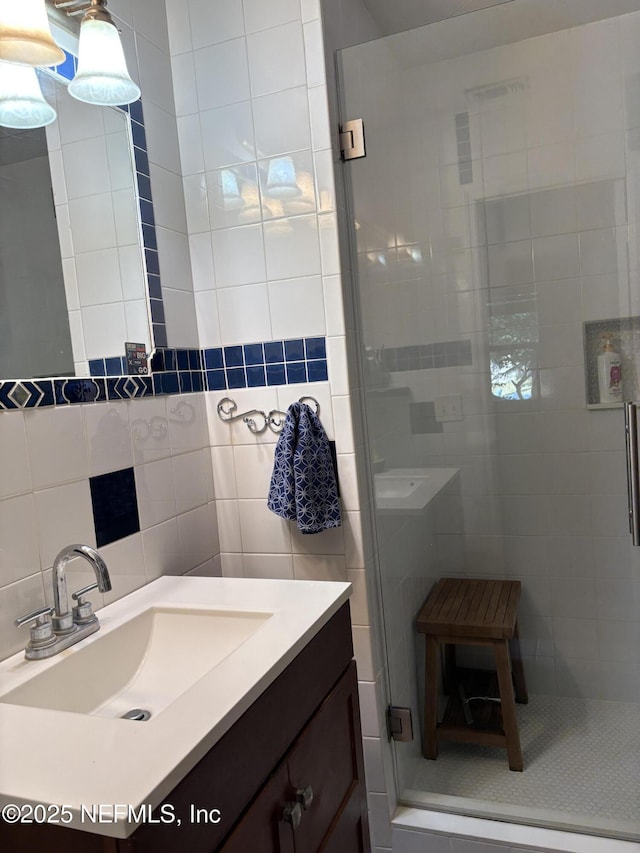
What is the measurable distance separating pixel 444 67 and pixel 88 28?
2.97ft

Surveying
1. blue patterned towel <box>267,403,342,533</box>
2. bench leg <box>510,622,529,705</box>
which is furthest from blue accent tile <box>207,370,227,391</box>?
bench leg <box>510,622,529,705</box>

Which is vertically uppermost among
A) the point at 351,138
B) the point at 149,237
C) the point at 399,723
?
the point at 351,138

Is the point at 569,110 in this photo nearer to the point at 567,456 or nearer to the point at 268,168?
the point at 268,168

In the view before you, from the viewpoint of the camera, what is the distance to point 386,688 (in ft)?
5.62

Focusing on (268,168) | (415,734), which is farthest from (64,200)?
(415,734)

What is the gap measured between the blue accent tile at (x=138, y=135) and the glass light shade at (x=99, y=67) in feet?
0.68

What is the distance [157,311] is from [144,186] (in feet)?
1.03

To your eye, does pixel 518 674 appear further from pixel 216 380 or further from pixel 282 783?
pixel 216 380

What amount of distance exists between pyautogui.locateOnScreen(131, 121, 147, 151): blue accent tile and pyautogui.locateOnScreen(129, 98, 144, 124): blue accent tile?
0.01m

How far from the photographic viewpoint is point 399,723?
1.72 m

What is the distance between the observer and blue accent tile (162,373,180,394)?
5.06 ft

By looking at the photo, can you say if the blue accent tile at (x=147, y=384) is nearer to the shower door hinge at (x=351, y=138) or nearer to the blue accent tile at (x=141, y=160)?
the blue accent tile at (x=141, y=160)

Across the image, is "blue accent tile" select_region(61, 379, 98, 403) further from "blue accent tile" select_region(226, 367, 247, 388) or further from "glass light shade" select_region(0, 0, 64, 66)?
"glass light shade" select_region(0, 0, 64, 66)

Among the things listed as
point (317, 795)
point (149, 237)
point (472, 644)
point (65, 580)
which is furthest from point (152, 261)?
point (472, 644)
